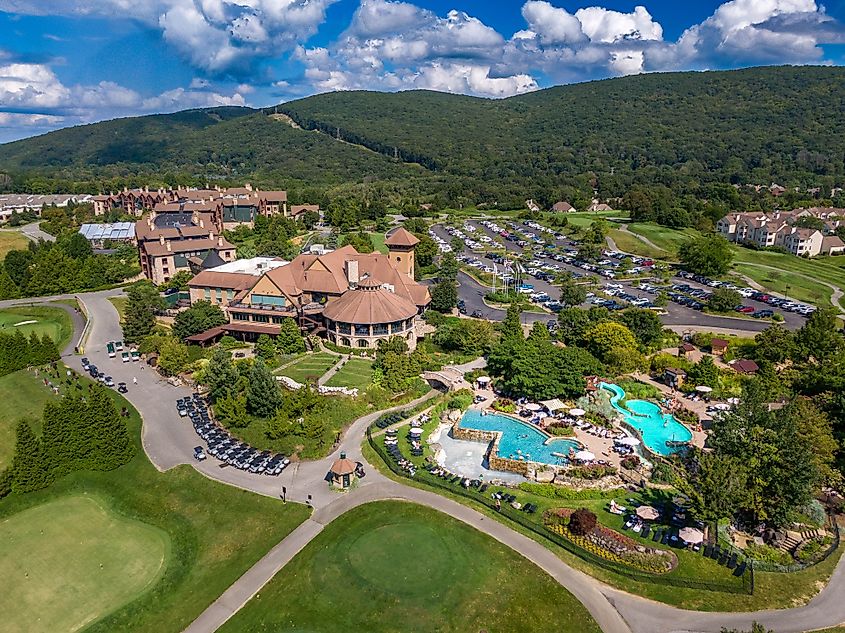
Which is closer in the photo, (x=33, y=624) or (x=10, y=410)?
(x=33, y=624)

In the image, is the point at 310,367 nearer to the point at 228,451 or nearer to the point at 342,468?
the point at 228,451

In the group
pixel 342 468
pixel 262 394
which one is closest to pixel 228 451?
pixel 262 394

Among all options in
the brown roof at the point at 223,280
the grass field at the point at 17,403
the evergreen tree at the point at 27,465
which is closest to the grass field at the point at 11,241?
the brown roof at the point at 223,280

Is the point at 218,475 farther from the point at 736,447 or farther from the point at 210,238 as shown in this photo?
the point at 210,238

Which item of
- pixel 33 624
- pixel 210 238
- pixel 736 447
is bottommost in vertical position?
pixel 33 624

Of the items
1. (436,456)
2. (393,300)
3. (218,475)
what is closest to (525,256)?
(393,300)

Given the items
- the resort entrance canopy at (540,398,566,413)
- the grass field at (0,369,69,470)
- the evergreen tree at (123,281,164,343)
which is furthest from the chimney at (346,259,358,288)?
the grass field at (0,369,69,470)
